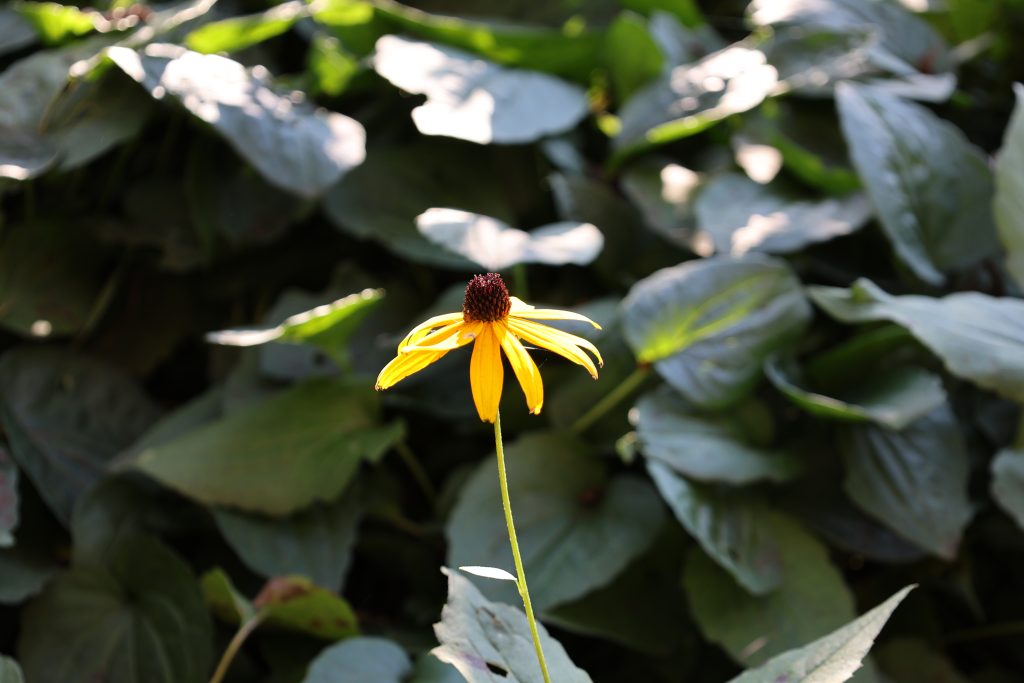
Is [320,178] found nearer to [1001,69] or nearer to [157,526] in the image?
[157,526]

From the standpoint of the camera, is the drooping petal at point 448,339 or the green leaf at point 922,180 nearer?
the drooping petal at point 448,339

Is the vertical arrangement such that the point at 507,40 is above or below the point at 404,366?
below

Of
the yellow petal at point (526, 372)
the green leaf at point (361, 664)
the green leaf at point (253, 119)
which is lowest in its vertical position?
the green leaf at point (361, 664)

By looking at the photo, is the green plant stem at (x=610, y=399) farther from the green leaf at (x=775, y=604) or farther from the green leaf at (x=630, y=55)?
the green leaf at (x=630, y=55)

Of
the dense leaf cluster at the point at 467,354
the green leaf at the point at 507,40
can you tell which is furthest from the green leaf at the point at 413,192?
the green leaf at the point at 507,40

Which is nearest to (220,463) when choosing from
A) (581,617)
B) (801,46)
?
(581,617)

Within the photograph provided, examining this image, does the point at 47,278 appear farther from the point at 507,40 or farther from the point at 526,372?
the point at 526,372

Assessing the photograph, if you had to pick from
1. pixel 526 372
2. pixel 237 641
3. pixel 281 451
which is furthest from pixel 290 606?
pixel 526 372
